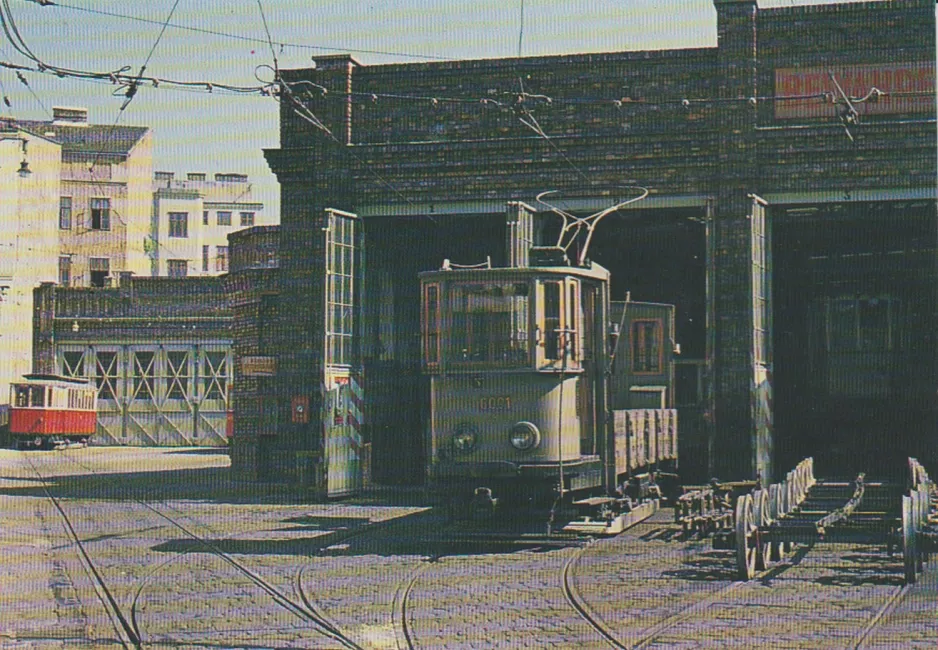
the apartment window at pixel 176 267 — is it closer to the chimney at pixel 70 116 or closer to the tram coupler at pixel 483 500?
the chimney at pixel 70 116

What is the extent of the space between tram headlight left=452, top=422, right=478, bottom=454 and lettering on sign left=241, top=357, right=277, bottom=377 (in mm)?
10928

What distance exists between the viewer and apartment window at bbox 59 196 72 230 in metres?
61.3

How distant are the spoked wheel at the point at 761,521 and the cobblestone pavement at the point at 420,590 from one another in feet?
0.79

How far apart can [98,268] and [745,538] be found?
5358 centimetres

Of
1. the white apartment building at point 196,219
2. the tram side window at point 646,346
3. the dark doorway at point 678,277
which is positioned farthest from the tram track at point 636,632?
the white apartment building at point 196,219

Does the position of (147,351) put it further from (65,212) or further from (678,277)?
(678,277)

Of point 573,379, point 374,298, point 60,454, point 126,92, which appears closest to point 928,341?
point 374,298

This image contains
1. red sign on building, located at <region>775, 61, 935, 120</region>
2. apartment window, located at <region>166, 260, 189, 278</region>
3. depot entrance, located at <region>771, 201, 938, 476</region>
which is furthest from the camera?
apartment window, located at <region>166, 260, 189, 278</region>

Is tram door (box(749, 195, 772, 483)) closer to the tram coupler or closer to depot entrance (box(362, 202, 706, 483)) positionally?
depot entrance (box(362, 202, 706, 483))

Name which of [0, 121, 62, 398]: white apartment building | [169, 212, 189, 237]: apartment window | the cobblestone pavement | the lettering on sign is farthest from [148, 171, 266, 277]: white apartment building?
the cobblestone pavement

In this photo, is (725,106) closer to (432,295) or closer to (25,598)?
(432,295)

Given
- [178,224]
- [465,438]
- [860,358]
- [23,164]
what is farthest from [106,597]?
[178,224]

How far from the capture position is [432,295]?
1443 cm

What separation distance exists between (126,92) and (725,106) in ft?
30.7
